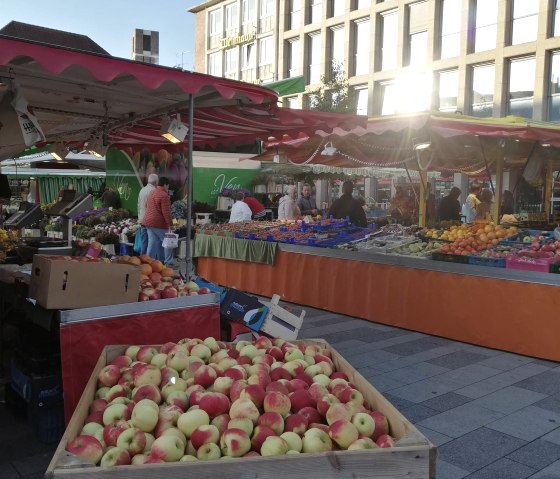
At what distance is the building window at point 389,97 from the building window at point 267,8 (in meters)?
10.8

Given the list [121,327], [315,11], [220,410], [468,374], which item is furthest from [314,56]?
[220,410]

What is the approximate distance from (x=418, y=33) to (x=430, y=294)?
2331cm

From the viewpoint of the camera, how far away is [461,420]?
3.88 m

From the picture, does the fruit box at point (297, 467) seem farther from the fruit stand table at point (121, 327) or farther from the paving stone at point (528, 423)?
the paving stone at point (528, 423)

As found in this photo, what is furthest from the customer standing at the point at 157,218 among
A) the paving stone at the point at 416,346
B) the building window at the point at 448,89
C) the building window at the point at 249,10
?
the building window at the point at 249,10

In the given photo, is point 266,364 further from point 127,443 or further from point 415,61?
point 415,61

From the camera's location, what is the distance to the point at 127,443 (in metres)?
1.86

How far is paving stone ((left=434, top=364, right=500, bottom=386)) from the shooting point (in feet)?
15.5

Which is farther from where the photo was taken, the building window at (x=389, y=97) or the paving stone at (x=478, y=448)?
the building window at (x=389, y=97)

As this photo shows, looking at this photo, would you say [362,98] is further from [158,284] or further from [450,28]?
[158,284]

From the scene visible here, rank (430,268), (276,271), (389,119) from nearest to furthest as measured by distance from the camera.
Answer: (430,268) → (389,119) → (276,271)

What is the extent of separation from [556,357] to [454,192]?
6.22m

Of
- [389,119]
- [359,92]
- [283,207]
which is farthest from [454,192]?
[359,92]

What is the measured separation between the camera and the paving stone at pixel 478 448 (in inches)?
129
